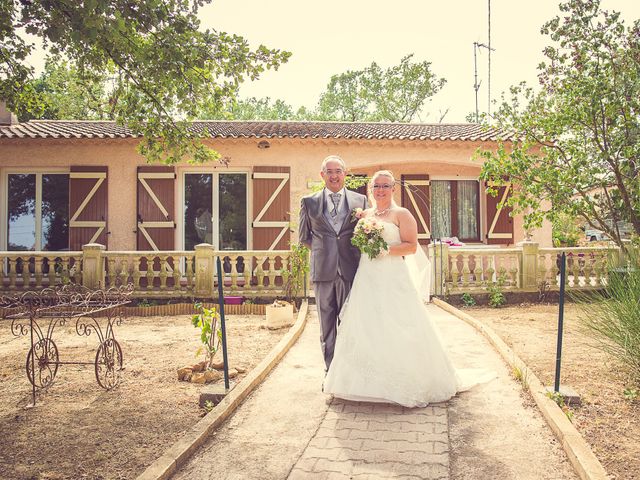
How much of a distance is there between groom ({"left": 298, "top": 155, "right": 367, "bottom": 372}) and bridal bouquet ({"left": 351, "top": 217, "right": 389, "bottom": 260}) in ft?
1.22

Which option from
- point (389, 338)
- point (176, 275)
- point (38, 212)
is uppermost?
point (38, 212)

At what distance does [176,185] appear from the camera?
1278cm

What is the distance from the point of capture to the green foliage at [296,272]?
9945mm

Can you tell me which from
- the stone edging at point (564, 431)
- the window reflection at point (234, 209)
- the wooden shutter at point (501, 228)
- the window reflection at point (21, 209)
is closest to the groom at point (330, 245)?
the stone edging at point (564, 431)

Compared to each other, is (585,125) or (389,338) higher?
(585,125)

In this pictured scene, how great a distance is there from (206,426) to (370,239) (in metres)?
1.96

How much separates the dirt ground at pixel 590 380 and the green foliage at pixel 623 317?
19 cm

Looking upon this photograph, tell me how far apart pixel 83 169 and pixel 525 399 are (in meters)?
11.1

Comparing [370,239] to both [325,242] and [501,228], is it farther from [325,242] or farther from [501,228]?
[501,228]

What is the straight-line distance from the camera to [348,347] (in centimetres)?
452

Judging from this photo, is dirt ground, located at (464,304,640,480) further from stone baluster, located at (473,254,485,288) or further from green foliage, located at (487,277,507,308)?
stone baluster, located at (473,254,485,288)

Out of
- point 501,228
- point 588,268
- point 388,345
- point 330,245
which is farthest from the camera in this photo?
point 501,228

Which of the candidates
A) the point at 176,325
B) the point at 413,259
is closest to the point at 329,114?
the point at 176,325

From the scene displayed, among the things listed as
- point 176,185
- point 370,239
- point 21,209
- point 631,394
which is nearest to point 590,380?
point 631,394
